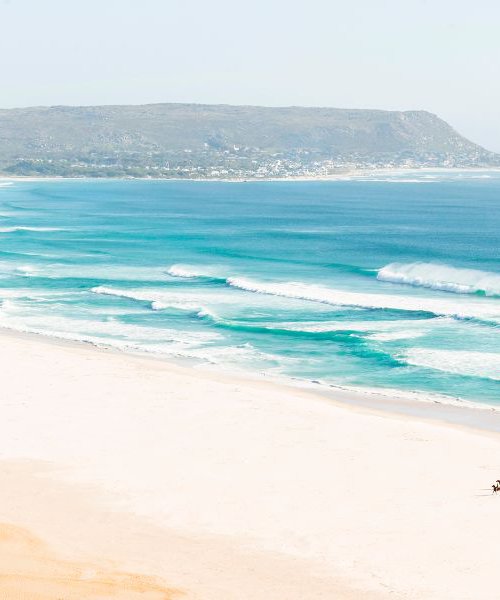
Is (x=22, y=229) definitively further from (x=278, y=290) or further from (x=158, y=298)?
(x=278, y=290)

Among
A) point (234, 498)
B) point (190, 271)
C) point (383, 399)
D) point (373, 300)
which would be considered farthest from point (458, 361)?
point (190, 271)

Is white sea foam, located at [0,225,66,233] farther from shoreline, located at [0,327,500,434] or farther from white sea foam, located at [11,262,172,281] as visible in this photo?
shoreline, located at [0,327,500,434]

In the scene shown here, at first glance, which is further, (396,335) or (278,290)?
(278,290)

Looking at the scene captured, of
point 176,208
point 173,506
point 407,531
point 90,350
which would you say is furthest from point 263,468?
point 176,208

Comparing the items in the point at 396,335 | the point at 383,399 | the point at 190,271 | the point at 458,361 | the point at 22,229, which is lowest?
the point at 383,399

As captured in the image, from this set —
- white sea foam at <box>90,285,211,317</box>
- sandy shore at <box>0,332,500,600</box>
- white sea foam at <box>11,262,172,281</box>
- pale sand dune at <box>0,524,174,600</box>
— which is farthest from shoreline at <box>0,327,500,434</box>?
white sea foam at <box>11,262,172,281</box>

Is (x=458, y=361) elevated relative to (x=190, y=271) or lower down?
lower down
